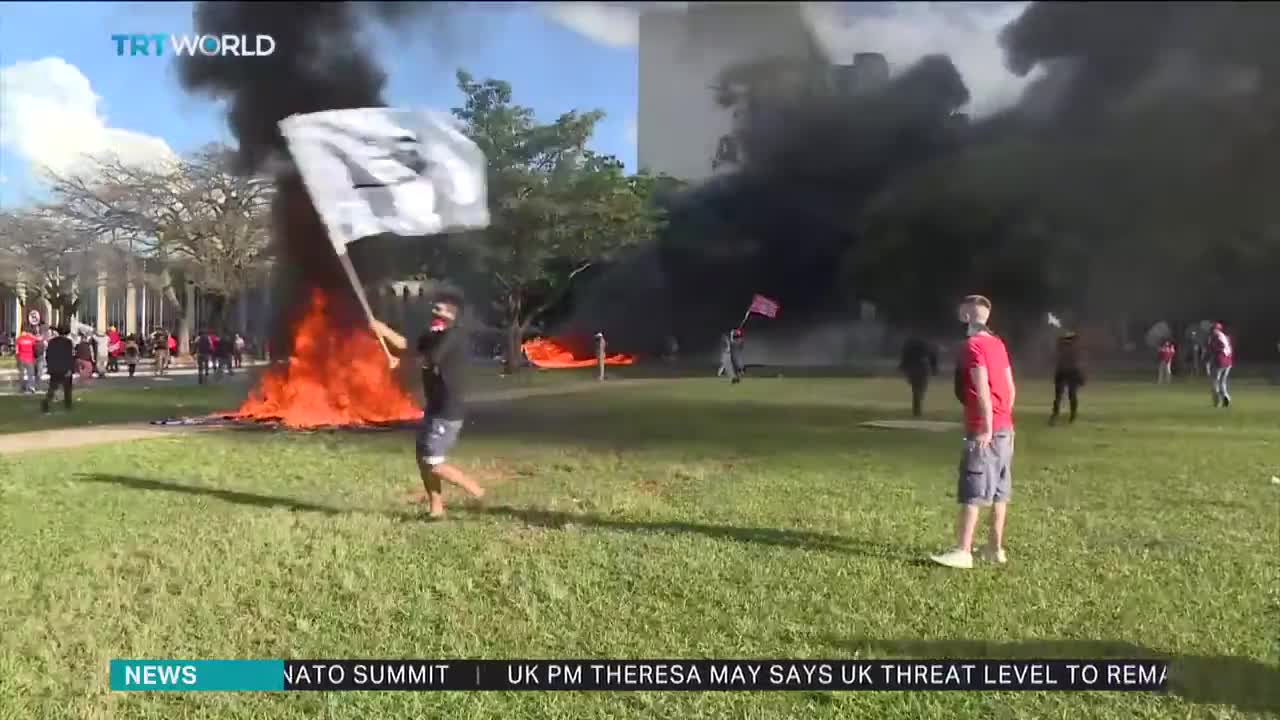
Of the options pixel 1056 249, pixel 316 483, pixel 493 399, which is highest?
pixel 1056 249

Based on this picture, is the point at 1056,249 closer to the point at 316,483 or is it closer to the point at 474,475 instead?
the point at 474,475

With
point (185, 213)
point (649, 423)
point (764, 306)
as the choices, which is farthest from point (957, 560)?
point (185, 213)

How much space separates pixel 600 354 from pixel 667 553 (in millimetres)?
1369

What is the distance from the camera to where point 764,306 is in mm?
4715

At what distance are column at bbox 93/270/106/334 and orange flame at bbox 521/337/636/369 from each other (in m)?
3.80

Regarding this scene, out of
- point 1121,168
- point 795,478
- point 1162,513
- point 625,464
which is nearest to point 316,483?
point 625,464

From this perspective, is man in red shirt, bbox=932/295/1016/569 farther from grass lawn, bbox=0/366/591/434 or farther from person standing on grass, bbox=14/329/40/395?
person standing on grass, bbox=14/329/40/395

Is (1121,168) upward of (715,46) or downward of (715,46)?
downward

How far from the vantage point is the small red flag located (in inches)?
183

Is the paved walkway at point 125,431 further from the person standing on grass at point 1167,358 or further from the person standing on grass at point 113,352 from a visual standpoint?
the person standing on grass at point 113,352

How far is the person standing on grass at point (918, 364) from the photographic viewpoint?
12.5ft

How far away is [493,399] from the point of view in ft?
15.8

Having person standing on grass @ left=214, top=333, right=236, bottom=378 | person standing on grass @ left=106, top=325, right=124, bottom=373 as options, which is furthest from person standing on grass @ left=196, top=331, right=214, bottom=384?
person standing on grass @ left=106, top=325, right=124, bottom=373

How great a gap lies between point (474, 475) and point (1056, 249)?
2893 millimetres
